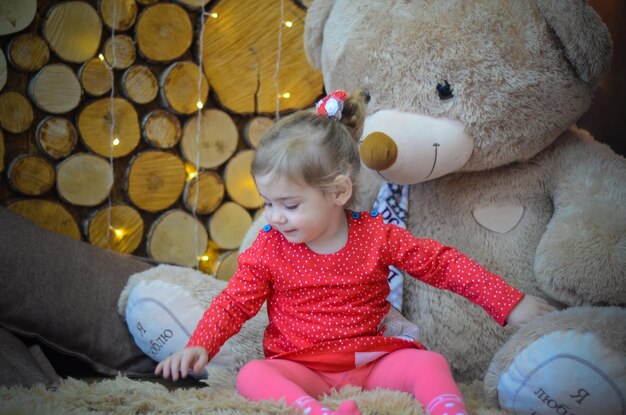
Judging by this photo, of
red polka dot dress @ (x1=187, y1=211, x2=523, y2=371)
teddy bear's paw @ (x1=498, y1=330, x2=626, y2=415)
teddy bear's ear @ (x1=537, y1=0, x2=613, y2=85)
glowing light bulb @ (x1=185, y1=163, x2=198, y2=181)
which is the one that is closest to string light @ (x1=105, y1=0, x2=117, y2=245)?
glowing light bulb @ (x1=185, y1=163, x2=198, y2=181)

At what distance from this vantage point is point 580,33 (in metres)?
1.24

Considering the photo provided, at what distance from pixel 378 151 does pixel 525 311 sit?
1.30 ft

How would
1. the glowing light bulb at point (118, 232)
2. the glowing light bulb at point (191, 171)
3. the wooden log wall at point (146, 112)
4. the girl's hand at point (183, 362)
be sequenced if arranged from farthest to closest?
the glowing light bulb at point (191, 171), the glowing light bulb at point (118, 232), the wooden log wall at point (146, 112), the girl's hand at point (183, 362)

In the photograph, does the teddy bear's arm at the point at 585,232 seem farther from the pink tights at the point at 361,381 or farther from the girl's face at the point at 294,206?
the girl's face at the point at 294,206

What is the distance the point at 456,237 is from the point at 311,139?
17.1 inches

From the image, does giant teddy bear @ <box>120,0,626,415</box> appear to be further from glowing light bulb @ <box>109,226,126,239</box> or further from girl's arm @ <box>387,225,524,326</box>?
glowing light bulb @ <box>109,226,126,239</box>

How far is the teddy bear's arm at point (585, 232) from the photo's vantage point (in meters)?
1.18

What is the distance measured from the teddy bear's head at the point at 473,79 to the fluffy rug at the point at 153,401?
0.45 metres

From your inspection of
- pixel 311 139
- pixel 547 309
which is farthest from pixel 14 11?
Result: pixel 547 309

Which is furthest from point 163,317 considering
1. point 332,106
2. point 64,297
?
point 332,106

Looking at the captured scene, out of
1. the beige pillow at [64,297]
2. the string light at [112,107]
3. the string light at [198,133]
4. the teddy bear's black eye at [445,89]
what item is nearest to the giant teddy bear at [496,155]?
the teddy bear's black eye at [445,89]

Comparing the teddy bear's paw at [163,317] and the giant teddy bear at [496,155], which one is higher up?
the giant teddy bear at [496,155]

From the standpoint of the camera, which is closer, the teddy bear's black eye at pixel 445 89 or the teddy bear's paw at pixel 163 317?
the teddy bear's black eye at pixel 445 89

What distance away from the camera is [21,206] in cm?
178
